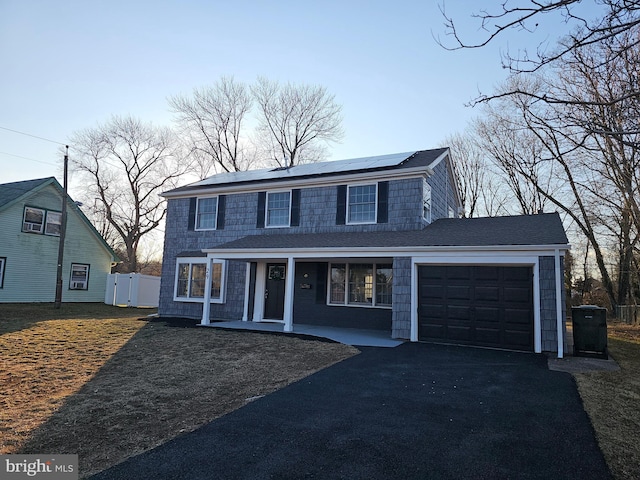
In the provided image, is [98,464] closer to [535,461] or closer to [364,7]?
→ [535,461]

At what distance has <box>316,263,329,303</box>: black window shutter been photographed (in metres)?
13.1

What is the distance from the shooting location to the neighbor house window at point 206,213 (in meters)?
15.2

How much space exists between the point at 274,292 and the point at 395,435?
10.1 meters

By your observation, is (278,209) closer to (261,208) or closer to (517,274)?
(261,208)

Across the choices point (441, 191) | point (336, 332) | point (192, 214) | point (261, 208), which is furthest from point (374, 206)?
point (192, 214)

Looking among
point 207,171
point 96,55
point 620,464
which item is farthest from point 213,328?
point 207,171

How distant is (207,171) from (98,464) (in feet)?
101

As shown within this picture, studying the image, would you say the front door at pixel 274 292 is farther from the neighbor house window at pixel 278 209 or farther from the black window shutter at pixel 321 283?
the neighbor house window at pixel 278 209

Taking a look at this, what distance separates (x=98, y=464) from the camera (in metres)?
3.21

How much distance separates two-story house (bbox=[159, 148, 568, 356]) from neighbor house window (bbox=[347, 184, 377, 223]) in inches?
1.5

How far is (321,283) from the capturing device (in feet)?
43.2

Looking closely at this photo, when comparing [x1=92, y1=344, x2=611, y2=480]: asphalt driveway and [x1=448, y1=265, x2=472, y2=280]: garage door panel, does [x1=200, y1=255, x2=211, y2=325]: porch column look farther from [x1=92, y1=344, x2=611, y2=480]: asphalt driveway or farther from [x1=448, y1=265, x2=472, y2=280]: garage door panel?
[x1=448, y1=265, x2=472, y2=280]: garage door panel

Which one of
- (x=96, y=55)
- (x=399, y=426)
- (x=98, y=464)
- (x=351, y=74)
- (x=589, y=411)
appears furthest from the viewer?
(x=96, y=55)

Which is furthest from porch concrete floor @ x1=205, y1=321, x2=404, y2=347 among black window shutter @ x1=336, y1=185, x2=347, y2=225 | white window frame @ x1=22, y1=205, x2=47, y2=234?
white window frame @ x1=22, y1=205, x2=47, y2=234
